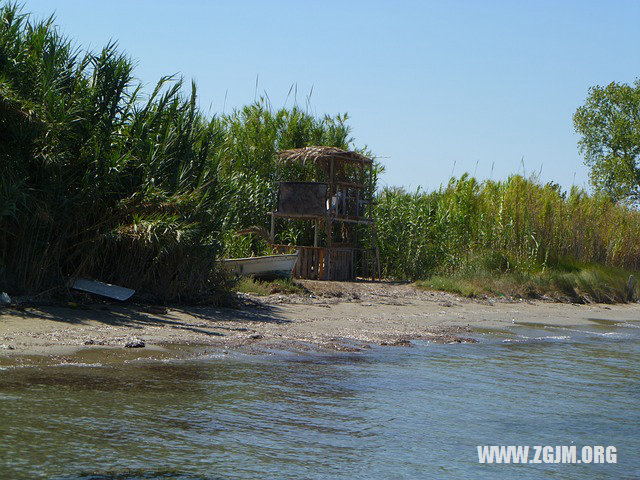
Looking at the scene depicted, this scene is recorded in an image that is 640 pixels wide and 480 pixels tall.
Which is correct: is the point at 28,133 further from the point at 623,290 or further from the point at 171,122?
the point at 623,290

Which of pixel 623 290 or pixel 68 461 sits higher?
pixel 623 290

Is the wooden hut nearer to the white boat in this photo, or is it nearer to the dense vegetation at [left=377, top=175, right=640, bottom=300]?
the dense vegetation at [left=377, top=175, right=640, bottom=300]

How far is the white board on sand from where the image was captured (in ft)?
38.4

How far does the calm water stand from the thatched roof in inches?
446

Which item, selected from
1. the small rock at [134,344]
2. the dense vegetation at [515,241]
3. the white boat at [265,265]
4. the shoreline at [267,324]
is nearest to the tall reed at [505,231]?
the dense vegetation at [515,241]

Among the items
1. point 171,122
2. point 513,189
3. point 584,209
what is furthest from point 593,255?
point 171,122

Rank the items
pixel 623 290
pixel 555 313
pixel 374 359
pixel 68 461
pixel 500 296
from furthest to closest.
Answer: pixel 623 290
pixel 500 296
pixel 555 313
pixel 374 359
pixel 68 461

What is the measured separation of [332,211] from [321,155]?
1.49 meters

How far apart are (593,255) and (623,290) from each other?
1.31 meters

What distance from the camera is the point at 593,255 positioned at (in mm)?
21938

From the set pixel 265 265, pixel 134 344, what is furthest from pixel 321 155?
pixel 134 344

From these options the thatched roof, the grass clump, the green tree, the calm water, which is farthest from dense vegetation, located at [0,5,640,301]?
the green tree

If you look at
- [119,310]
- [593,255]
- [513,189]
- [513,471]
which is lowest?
[513,471]

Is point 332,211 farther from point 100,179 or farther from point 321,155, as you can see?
point 100,179
